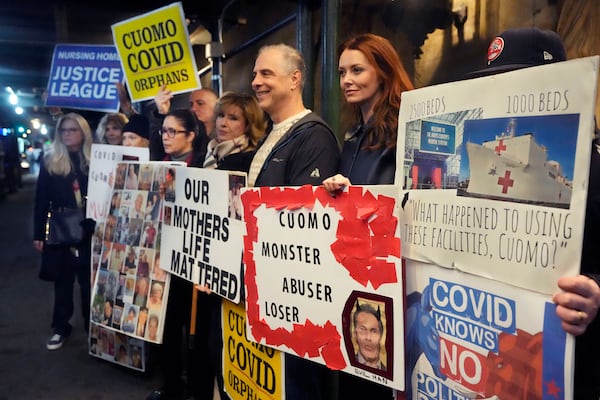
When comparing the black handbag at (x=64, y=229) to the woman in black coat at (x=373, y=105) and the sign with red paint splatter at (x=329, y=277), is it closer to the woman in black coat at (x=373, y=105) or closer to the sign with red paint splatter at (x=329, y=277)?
the sign with red paint splatter at (x=329, y=277)

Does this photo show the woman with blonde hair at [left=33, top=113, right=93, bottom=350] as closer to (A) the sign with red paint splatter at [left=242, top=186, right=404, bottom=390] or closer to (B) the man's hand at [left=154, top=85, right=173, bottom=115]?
(B) the man's hand at [left=154, top=85, right=173, bottom=115]

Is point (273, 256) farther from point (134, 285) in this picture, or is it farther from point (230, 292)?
point (134, 285)

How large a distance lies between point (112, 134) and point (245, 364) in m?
2.82

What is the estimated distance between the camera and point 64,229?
386 cm

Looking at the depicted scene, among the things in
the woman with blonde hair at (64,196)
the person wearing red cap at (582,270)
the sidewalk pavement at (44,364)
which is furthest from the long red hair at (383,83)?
the woman with blonde hair at (64,196)

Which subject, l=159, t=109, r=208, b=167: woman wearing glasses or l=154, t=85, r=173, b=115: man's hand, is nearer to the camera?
l=159, t=109, r=208, b=167: woman wearing glasses

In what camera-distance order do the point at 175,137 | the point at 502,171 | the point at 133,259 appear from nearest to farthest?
1. the point at 502,171
2. the point at 133,259
3. the point at 175,137

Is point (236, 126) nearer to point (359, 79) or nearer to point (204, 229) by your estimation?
point (204, 229)

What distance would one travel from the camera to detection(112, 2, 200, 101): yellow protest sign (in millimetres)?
3703

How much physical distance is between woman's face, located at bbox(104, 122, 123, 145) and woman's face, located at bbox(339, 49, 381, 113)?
9.68ft

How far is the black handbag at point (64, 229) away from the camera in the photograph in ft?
12.7

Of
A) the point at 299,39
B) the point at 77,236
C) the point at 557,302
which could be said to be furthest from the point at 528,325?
the point at 77,236

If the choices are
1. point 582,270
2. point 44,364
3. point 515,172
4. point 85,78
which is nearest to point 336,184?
point 515,172

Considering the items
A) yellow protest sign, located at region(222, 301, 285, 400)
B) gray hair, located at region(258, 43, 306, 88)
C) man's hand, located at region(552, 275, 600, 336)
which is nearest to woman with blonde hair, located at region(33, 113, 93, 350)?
yellow protest sign, located at region(222, 301, 285, 400)
